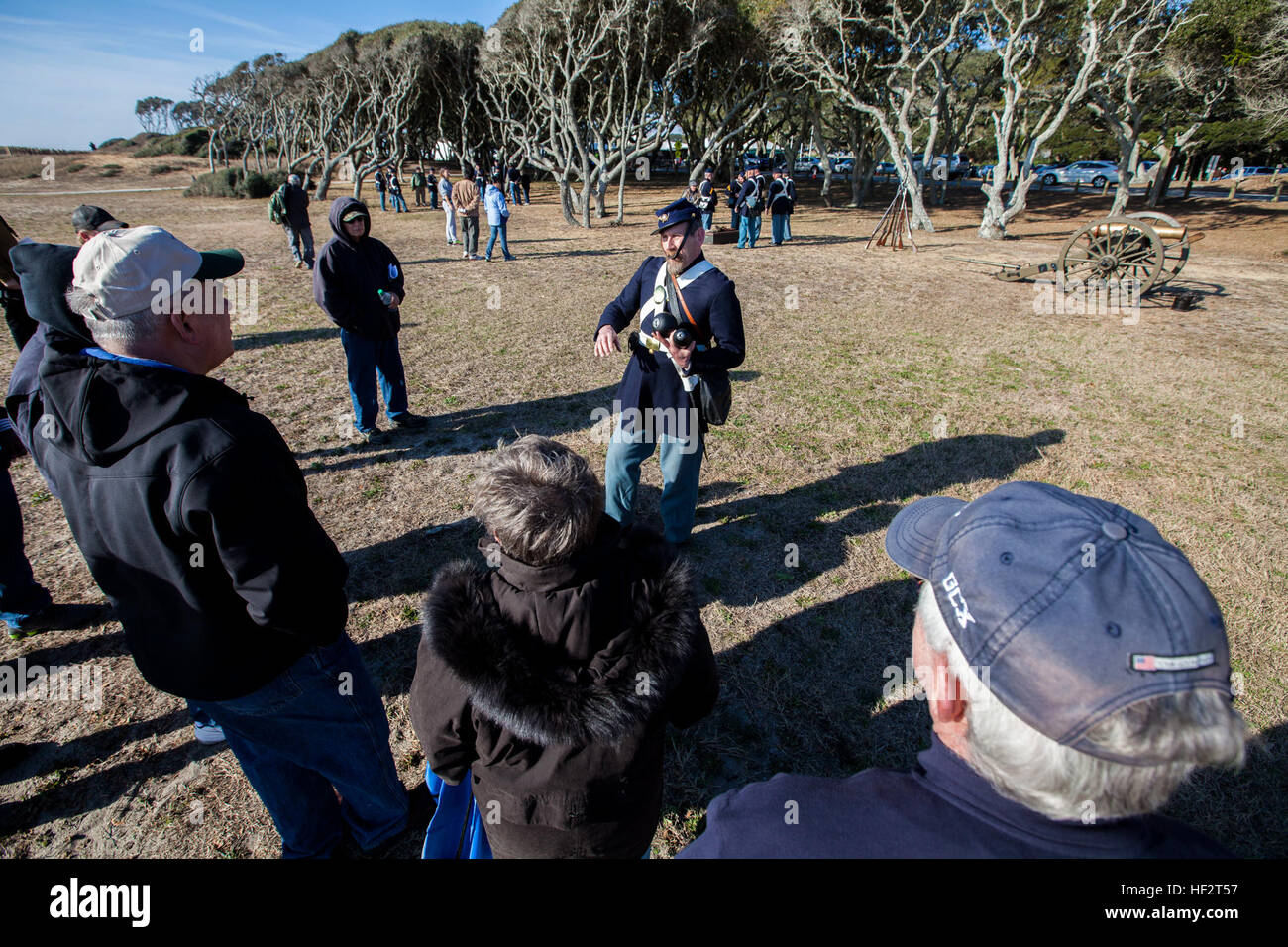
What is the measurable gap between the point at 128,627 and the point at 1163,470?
23.8 feet

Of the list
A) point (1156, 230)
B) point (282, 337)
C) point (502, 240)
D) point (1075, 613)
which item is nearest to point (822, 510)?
point (1075, 613)

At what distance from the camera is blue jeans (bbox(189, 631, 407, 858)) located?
192 cm

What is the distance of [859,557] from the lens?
13.6 ft

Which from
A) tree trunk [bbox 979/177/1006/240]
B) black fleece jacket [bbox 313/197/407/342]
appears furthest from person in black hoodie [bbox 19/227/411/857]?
tree trunk [bbox 979/177/1006/240]

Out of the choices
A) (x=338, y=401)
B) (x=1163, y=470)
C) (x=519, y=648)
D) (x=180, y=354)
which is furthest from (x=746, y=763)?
(x=338, y=401)

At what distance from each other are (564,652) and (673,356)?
6.94ft

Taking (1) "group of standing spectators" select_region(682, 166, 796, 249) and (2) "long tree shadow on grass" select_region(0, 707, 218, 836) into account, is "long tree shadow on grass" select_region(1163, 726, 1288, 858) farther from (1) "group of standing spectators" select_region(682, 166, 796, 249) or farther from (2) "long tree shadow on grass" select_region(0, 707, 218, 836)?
(1) "group of standing spectators" select_region(682, 166, 796, 249)

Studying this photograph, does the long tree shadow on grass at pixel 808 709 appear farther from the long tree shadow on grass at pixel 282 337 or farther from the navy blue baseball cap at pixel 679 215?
the long tree shadow on grass at pixel 282 337

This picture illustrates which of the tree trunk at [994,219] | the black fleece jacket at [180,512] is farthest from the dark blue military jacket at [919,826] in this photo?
the tree trunk at [994,219]

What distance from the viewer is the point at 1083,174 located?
3416cm

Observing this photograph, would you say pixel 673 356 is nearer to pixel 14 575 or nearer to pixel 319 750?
pixel 319 750

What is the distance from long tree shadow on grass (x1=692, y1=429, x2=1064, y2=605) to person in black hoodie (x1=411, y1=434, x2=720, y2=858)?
216 cm
